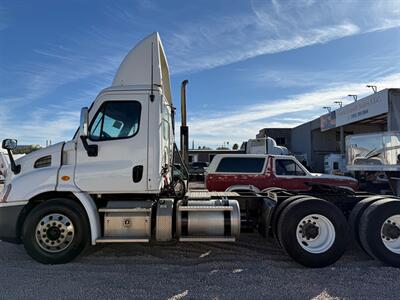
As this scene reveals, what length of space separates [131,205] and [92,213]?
65cm

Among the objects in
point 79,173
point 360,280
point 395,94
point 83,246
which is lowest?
point 360,280

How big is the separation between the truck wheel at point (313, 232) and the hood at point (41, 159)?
3.95m

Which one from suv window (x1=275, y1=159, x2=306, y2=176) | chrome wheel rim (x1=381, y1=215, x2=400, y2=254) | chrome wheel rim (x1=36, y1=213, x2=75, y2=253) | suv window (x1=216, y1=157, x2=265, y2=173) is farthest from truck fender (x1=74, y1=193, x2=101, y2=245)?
suv window (x1=275, y1=159, x2=306, y2=176)

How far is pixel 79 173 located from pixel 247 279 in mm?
3184

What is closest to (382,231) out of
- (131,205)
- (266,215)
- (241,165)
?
(266,215)

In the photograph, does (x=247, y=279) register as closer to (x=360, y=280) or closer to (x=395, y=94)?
(x=360, y=280)

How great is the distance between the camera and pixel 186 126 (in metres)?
7.04

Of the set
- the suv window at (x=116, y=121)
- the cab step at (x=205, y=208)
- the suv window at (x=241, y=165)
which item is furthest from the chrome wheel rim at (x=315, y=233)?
the suv window at (x=241, y=165)

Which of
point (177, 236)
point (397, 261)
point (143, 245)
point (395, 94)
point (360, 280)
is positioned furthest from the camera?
point (395, 94)

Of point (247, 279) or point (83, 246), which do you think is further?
point (83, 246)

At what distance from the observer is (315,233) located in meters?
5.52

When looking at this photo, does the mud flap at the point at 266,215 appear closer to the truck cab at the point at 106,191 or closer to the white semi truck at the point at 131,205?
the white semi truck at the point at 131,205

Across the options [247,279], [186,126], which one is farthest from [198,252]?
[186,126]

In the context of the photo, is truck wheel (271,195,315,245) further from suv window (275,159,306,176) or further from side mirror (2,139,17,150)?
suv window (275,159,306,176)
